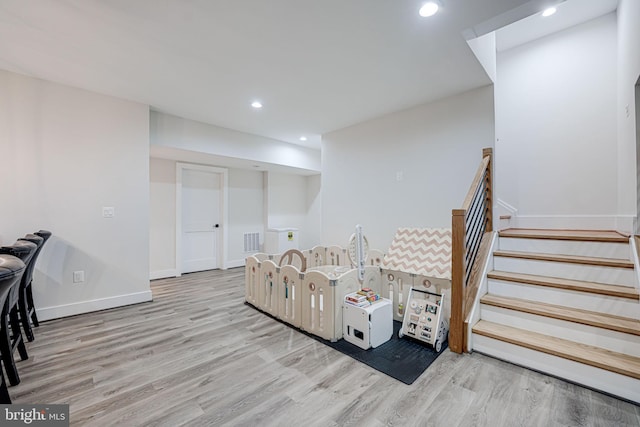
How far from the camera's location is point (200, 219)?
17.5 ft

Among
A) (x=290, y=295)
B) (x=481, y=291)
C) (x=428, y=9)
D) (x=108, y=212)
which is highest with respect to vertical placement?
(x=428, y=9)

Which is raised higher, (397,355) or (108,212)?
(108,212)

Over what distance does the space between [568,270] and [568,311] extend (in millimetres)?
440

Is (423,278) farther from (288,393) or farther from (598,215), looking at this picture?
(598,215)

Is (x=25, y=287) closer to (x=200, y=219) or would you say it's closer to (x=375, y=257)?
(x=200, y=219)

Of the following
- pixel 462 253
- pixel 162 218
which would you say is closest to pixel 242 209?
pixel 162 218

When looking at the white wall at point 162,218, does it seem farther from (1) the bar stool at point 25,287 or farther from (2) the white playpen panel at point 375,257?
(2) the white playpen panel at point 375,257

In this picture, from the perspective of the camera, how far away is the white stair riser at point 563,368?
5.47ft

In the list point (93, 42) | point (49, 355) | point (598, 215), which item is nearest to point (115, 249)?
point (49, 355)

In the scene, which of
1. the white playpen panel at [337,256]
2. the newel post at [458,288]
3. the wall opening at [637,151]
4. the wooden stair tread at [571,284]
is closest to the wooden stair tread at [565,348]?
the newel post at [458,288]

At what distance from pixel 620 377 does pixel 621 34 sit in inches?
137

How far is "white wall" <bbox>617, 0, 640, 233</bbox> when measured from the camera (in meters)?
2.27

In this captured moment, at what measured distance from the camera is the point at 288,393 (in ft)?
5.83

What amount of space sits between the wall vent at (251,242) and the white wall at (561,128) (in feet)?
15.9
